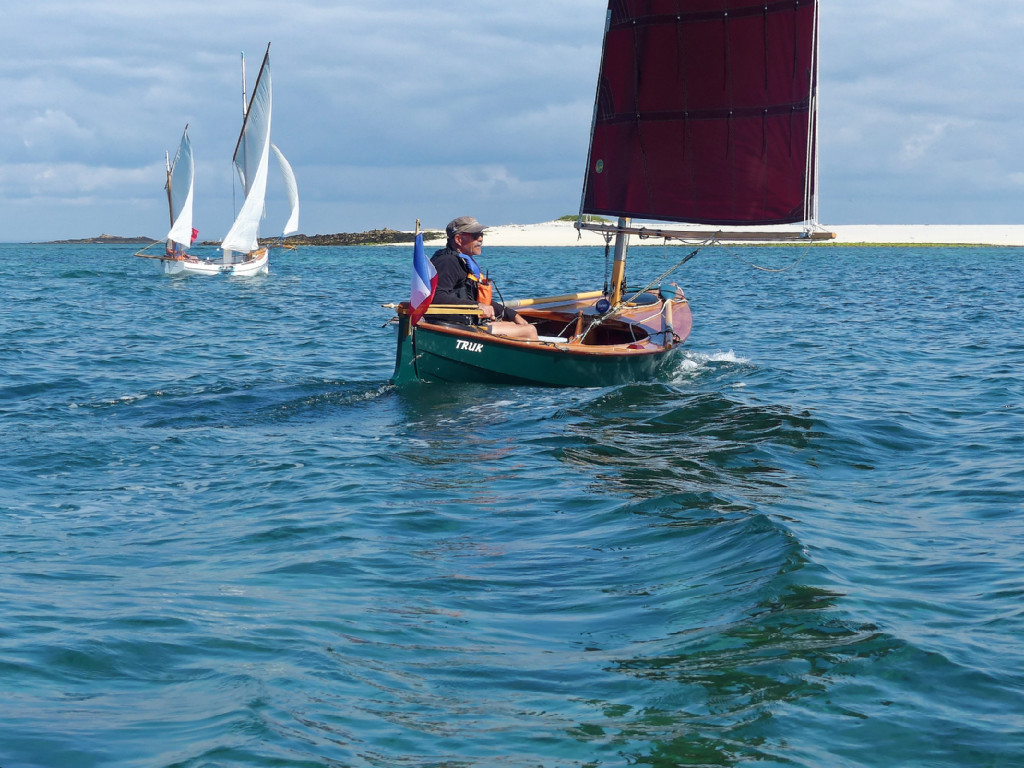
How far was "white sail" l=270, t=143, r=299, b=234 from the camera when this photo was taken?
54.5 m

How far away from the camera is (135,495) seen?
9.34 meters

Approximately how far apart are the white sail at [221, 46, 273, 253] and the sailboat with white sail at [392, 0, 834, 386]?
34.8m

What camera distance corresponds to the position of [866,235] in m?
138

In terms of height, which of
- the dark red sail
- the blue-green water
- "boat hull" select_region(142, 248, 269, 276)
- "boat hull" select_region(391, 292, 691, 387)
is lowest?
the blue-green water

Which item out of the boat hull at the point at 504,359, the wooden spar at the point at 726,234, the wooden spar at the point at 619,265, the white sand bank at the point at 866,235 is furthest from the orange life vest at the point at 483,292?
the white sand bank at the point at 866,235

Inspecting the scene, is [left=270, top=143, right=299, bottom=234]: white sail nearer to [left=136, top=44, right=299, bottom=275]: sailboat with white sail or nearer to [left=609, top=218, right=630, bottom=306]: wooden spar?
[left=136, top=44, right=299, bottom=275]: sailboat with white sail

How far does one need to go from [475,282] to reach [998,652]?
961 cm

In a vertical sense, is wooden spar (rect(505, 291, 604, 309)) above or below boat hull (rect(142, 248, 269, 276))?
below

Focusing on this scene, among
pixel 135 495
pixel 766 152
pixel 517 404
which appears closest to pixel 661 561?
pixel 135 495

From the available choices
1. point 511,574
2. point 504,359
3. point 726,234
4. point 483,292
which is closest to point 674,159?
point 726,234

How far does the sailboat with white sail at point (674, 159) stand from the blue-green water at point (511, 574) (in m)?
0.60

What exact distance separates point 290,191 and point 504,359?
45.3 meters

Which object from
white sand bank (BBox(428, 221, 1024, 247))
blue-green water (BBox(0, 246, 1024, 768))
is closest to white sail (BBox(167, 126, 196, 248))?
blue-green water (BBox(0, 246, 1024, 768))

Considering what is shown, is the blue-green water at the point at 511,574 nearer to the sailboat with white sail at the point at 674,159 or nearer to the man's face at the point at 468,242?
the sailboat with white sail at the point at 674,159
